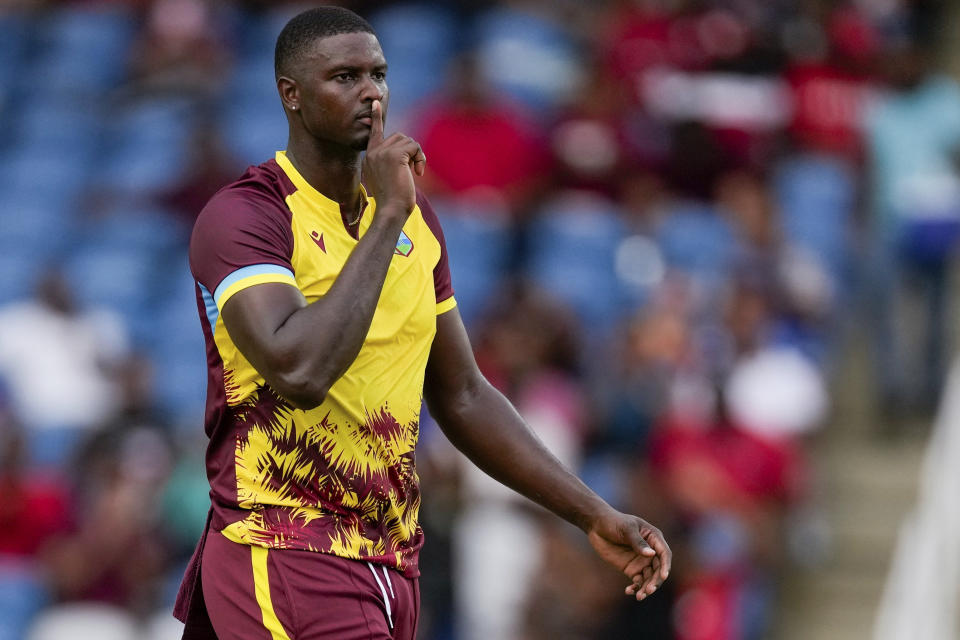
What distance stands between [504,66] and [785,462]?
4.29 meters

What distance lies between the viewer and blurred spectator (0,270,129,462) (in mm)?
10258

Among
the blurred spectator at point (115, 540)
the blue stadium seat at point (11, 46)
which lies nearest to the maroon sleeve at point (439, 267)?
the blurred spectator at point (115, 540)

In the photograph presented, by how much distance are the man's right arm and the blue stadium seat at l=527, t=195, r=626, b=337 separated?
639cm

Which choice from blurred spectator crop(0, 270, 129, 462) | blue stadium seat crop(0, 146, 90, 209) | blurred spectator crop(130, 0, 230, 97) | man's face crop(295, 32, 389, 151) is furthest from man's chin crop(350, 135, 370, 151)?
blurred spectator crop(130, 0, 230, 97)

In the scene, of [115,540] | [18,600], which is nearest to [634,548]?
[115,540]

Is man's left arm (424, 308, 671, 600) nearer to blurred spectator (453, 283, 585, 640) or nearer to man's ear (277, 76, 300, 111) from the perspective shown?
man's ear (277, 76, 300, 111)

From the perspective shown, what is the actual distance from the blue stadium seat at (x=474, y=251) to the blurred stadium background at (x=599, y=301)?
0.08ft

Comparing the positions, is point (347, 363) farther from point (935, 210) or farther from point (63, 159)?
point (63, 159)

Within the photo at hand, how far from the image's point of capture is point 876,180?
33.9 ft

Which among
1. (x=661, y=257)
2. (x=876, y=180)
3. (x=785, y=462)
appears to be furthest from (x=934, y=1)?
(x=785, y=462)

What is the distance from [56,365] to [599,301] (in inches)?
136

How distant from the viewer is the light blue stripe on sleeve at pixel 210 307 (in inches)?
153

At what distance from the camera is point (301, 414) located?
385 cm

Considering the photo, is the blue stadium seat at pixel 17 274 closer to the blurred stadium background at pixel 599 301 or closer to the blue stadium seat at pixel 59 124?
the blurred stadium background at pixel 599 301
